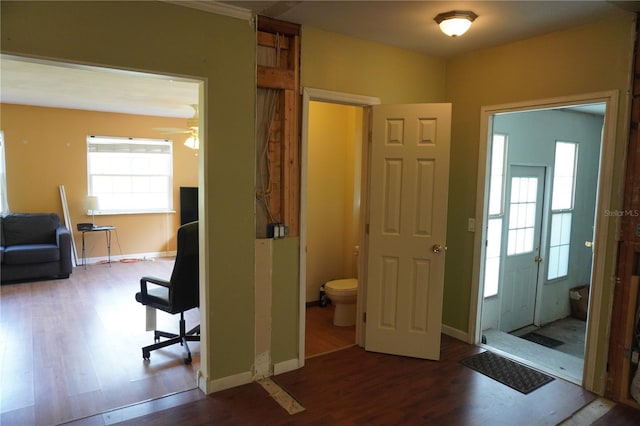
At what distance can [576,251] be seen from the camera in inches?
216

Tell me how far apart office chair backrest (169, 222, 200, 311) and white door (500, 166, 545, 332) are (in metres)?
3.30

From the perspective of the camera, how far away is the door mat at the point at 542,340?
4595 mm

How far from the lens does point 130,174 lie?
7.02 metres

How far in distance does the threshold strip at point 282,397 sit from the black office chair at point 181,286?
2.42 ft

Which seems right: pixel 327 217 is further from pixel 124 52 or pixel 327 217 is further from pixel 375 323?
pixel 124 52

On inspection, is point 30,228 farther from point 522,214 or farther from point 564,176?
point 564,176

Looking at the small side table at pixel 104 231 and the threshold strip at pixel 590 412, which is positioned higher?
the small side table at pixel 104 231

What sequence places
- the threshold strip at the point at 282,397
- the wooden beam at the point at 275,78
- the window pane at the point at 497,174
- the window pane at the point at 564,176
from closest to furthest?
the threshold strip at the point at 282,397
the wooden beam at the point at 275,78
the window pane at the point at 497,174
the window pane at the point at 564,176

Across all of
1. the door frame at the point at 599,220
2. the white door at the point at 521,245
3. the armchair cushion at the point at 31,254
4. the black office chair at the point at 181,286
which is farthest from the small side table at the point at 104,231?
the door frame at the point at 599,220

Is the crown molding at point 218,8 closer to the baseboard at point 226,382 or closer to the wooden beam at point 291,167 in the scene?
the wooden beam at point 291,167

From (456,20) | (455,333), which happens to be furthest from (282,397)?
(456,20)

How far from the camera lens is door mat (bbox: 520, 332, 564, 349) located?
181 inches

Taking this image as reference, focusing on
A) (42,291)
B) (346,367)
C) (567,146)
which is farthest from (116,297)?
(567,146)

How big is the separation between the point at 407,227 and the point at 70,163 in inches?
225
